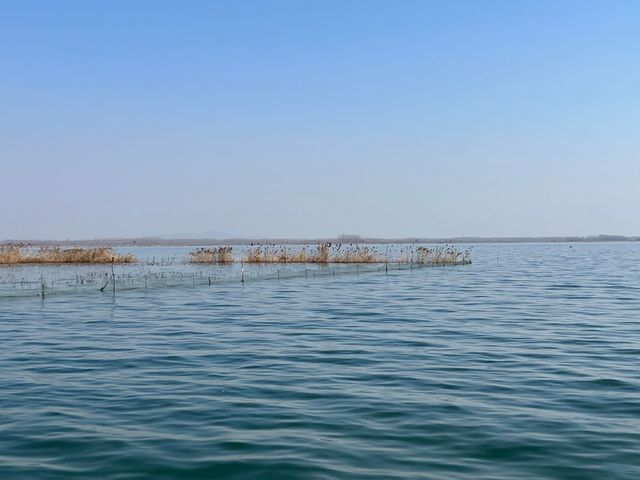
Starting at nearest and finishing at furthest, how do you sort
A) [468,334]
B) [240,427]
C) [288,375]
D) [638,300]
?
1. [240,427]
2. [288,375]
3. [468,334]
4. [638,300]

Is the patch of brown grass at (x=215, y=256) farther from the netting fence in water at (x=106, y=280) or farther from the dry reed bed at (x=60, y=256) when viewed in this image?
the netting fence in water at (x=106, y=280)

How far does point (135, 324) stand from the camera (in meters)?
22.9

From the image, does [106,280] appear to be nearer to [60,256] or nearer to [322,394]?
[60,256]

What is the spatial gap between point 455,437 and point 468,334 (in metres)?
10.4

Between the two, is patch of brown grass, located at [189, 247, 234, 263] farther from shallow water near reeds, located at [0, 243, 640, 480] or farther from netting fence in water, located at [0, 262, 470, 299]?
shallow water near reeds, located at [0, 243, 640, 480]

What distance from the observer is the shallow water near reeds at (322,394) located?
8.75m

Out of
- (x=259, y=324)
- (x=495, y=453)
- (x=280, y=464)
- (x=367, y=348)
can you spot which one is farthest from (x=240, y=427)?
(x=259, y=324)

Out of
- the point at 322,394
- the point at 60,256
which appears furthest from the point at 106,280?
the point at 322,394

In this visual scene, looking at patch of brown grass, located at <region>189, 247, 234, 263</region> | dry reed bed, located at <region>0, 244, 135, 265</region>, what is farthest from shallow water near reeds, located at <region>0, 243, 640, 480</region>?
patch of brown grass, located at <region>189, 247, 234, 263</region>

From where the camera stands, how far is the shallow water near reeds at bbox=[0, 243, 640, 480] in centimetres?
875

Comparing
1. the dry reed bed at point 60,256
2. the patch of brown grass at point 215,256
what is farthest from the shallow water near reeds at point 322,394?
the patch of brown grass at point 215,256

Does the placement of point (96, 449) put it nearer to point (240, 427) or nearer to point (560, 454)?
point (240, 427)

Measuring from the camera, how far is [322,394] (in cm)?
1243

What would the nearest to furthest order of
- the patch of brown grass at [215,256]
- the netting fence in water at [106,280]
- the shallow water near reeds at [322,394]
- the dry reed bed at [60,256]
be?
the shallow water near reeds at [322,394]
the netting fence in water at [106,280]
the dry reed bed at [60,256]
the patch of brown grass at [215,256]
